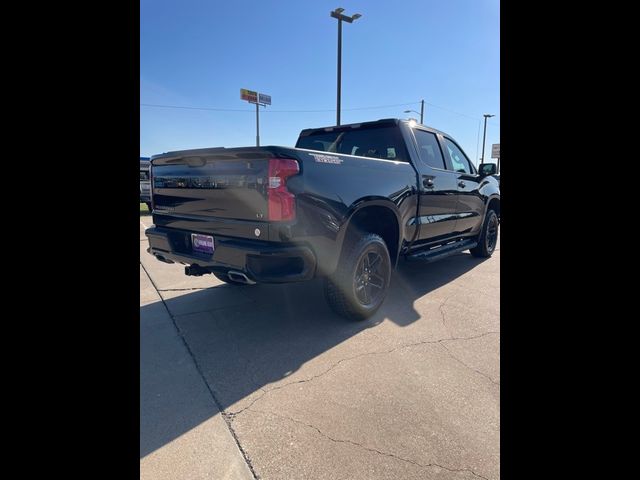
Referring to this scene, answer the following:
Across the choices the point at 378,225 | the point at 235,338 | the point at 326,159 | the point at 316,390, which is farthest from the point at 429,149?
the point at 316,390

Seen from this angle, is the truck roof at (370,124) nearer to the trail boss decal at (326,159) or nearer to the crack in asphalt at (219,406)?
the trail boss decal at (326,159)

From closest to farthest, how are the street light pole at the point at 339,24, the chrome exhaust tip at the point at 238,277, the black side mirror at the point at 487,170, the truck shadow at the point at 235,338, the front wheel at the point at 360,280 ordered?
the truck shadow at the point at 235,338 < the chrome exhaust tip at the point at 238,277 < the front wheel at the point at 360,280 < the black side mirror at the point at 487,170 < the street light pole at the point at 339,24

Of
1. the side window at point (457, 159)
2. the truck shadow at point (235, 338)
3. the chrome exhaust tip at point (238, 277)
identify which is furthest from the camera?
the side window at point (457, 159)

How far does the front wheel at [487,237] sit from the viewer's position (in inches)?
255

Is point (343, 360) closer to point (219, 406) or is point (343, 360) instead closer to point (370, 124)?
point (219, 406)

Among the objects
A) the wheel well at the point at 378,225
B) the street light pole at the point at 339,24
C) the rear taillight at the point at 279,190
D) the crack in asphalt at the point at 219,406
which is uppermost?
the street light pole at the point at 339,24

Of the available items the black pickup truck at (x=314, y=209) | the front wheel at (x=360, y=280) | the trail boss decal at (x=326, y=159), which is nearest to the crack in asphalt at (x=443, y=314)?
the black pickup truck at (x=314, y=209)

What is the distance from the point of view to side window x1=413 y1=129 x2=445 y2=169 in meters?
4.59

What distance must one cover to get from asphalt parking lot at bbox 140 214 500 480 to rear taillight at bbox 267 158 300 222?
3.68 feet

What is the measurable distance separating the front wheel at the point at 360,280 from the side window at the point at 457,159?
2342 mm

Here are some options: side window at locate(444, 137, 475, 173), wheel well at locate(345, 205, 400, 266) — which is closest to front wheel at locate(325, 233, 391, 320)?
wheel well at locate(345, 205, 400, 266)
